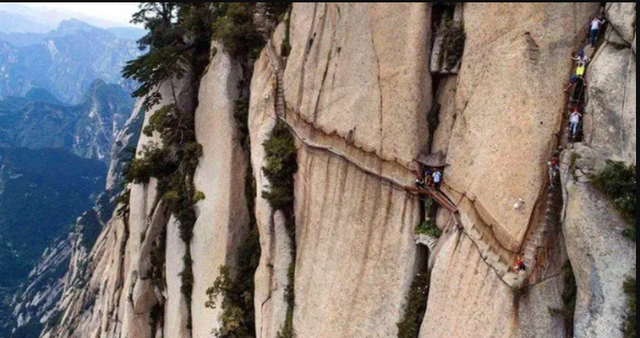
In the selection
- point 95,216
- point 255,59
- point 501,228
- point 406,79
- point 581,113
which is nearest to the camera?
point 581,113

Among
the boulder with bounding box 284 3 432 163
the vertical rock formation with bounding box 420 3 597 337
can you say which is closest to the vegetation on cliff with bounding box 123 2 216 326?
the boulder with bounding box 284 3 432 163

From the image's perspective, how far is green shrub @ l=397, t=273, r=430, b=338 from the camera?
63.5ft

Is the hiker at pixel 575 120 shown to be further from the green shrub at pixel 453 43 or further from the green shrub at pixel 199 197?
the green shrub at pixel 199 197

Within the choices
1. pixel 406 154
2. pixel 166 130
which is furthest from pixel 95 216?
pixel 406 154

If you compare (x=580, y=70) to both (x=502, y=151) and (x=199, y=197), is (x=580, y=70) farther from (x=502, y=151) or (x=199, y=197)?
(x=199, y=197)

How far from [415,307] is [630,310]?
7.95 meters

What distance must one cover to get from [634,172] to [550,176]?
259 cm

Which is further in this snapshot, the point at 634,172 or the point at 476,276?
the point at 476,276

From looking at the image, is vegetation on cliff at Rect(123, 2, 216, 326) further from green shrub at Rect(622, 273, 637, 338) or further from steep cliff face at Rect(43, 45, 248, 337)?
green shrub at Rect(622, 273, 637, 338)

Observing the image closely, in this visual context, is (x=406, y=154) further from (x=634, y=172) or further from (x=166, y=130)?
(x=166, y=130)

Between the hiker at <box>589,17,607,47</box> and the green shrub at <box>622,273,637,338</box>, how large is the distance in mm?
7742

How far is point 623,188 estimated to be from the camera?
13.4 metres

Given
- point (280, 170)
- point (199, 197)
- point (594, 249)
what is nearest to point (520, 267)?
point (594, 249)

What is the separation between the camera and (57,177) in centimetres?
19788
